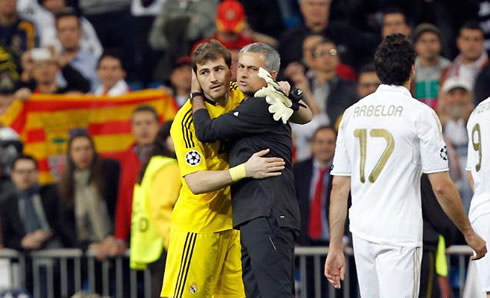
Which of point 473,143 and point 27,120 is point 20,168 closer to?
point 27,120

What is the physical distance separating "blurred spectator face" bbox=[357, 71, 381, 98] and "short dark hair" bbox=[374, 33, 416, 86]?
4548mm

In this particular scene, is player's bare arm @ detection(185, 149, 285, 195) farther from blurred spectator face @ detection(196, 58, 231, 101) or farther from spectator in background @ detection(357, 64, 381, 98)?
spectator in background @ detection(357, 64, 381, 98)

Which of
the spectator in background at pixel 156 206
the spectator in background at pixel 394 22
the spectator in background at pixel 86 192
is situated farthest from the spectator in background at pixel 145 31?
the spectator in background at pixel 156 206

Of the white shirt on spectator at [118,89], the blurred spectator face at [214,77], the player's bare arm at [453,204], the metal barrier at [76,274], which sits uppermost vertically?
the white shirt on spectator at [118,89]

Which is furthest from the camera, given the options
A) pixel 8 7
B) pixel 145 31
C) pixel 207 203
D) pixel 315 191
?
pixel 8 7

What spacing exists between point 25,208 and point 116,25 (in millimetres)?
3397

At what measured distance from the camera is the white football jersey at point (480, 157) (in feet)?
27.8

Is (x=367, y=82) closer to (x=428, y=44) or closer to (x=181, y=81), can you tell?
(x=428, y=44)

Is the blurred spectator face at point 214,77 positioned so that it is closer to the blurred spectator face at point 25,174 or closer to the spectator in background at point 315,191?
the spectator in background at point 315,191

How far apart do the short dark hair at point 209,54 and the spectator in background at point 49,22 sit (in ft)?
22.9

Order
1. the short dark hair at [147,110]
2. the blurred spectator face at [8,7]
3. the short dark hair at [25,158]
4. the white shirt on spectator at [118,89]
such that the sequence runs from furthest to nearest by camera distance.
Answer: the blurred spectator face at [8,7] → the white shirt on spectator at [118,89] → the short dark hair at [25,158] → the short dark hair at [147,110]

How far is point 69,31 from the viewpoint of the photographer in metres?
15.1

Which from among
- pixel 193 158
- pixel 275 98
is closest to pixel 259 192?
pixel 193 158

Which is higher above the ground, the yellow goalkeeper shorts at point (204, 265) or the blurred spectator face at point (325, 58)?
the blurred spectator face at point (325, 58)
